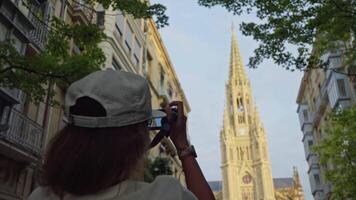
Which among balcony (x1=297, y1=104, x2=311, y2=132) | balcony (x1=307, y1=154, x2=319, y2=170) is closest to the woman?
balcony (x1=307, y1=154, x2=319, y2=170)

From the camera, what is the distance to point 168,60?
1244 inches

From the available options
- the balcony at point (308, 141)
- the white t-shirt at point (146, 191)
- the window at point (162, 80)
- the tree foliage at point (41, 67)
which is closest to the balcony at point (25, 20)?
the tree foliage at point (41, 67)

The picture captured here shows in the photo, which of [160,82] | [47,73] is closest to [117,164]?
[47,73]

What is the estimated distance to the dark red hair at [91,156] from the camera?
4.74 feet

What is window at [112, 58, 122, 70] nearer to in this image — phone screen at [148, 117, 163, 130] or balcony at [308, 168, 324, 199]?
phone screen at [148, 117, 163, 130]

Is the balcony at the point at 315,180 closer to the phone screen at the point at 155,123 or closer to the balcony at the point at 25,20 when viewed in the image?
the balcony at the point at 25,20

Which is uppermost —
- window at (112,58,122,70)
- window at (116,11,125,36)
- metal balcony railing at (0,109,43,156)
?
window at (116,11,125,36)

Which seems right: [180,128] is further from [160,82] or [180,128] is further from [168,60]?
[168,60]

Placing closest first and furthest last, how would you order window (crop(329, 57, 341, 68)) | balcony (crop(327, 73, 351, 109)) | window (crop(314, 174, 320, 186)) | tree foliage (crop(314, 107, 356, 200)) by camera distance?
1. tree foliage (crop(314, 107, 356, 200))
2. balcony (crop(327, 73, 351, 109))
3. window (crop(329, 57, 341, 68))
4. window (crop(314, 174, 320, 186))

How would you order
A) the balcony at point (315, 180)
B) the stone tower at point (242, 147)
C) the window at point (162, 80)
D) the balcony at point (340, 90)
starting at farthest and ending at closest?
1. the stone tower at point (242, 147)
2. the balcony at point (315, 180)
3. the window at point (162, 80)
4. the balcony at point (340, 90)

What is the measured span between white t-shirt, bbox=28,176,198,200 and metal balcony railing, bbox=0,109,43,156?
32.9 ft

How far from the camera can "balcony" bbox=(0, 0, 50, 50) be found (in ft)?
35.2

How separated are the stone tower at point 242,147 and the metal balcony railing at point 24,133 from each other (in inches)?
3079

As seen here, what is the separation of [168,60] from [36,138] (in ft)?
66.8
